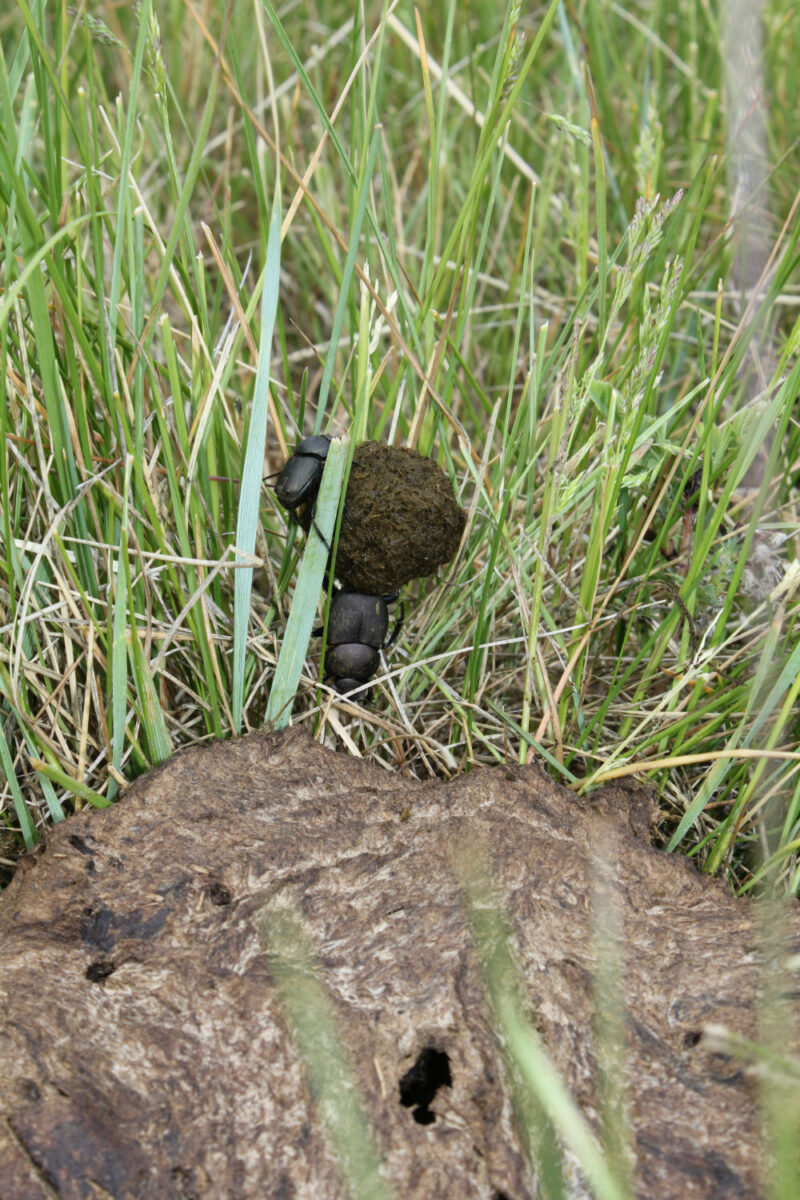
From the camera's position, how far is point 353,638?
2.81 metres

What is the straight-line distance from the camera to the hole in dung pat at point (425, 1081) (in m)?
1.73

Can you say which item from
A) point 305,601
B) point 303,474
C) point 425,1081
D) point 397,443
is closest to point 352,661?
point 305,601

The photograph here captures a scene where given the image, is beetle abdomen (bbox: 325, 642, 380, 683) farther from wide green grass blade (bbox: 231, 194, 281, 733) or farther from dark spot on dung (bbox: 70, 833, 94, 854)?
dark spot on dung (bbox: 70, 833, 94, 854)

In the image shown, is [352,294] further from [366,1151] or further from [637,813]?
[366,1151]

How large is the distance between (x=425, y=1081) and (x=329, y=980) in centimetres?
27

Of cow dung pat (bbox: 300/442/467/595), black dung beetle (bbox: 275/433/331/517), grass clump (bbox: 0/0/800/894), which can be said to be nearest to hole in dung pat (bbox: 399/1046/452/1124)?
grass clump (bbox: 0/0/800/894)

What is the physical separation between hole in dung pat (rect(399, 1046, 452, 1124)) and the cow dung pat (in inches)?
52.7

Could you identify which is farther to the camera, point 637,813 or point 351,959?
point 637,813

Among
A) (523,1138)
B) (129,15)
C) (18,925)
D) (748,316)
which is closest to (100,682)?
(18,925)

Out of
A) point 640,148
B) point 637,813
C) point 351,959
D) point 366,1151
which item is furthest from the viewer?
point 640,148

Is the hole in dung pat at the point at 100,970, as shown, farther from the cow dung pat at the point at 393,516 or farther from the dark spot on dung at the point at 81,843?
the cow dung pat at the point at 393,516

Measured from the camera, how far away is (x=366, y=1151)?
65.7 inches

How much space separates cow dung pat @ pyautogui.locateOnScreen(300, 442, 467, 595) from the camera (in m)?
2.63

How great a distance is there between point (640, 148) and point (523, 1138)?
8.92 ft
